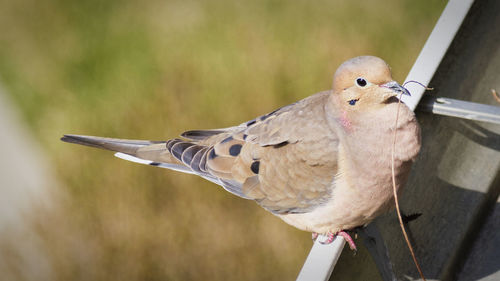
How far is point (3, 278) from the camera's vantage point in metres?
2.35

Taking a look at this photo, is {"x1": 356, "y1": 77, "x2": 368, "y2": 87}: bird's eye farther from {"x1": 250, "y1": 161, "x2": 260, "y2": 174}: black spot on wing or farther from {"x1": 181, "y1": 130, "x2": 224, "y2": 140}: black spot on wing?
{"x1": 181, "y1": 130, "x2": 224, "y2": 140}: black spot on wing

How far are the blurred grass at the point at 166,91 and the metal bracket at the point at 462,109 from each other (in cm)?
116

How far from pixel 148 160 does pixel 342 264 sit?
0.55 metres

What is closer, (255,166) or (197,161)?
(255,166)

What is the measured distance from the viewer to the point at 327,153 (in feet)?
3.62

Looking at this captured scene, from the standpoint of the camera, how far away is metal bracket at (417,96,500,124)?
3.88 feet

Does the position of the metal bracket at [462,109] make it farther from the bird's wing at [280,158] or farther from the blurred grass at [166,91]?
the blurred grass at [166,91]

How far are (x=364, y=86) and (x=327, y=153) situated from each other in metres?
0.16

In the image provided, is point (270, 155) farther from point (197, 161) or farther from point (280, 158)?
point (197, 161)

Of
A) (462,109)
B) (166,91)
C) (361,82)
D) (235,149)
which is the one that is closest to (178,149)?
(235,149)

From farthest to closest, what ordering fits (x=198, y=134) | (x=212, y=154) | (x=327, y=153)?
(x=198, y=134), (x=212, y=154), (x=327, y=153)

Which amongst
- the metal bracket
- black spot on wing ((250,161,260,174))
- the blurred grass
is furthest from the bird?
the blurred grass

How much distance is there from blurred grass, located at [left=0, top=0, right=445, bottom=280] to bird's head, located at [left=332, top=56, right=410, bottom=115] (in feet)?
4.28

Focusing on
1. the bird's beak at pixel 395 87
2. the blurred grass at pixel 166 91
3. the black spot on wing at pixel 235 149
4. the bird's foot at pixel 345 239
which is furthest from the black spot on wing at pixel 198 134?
the blurred grass at pixel 166 91
